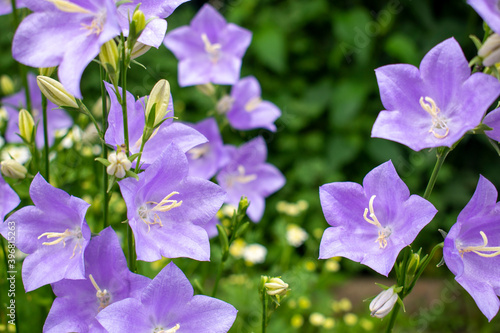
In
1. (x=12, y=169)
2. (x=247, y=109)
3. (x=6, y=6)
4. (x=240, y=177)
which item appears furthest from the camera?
(x=240, y=177)

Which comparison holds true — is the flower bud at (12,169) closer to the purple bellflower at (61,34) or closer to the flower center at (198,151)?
the purple bellflower at (61,34)

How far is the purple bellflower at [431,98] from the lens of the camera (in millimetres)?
1240

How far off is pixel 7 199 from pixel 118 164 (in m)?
0.37

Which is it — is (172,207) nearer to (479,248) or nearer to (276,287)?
(276,287)

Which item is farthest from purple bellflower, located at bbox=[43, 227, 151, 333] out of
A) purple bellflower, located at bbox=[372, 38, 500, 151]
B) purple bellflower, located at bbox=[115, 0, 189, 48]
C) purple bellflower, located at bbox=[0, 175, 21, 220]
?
purple bellflower, located at bbox=[372, 38, 500, 151]

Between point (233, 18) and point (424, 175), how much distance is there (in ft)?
6.42

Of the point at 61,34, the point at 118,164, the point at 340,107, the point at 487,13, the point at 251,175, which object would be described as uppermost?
the point at 487,13

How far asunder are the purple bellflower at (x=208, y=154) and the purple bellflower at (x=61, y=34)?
91 centimetres

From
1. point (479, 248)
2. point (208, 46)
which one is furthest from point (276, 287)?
point (208, 46)

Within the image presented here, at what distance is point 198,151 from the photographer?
7.54 feet

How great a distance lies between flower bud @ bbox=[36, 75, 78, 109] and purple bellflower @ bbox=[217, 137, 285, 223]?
1008 millimetres

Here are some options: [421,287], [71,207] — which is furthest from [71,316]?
[421,287]

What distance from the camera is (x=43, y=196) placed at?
126 centimetres

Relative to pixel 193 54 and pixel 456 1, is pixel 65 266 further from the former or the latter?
pixel 456 1
